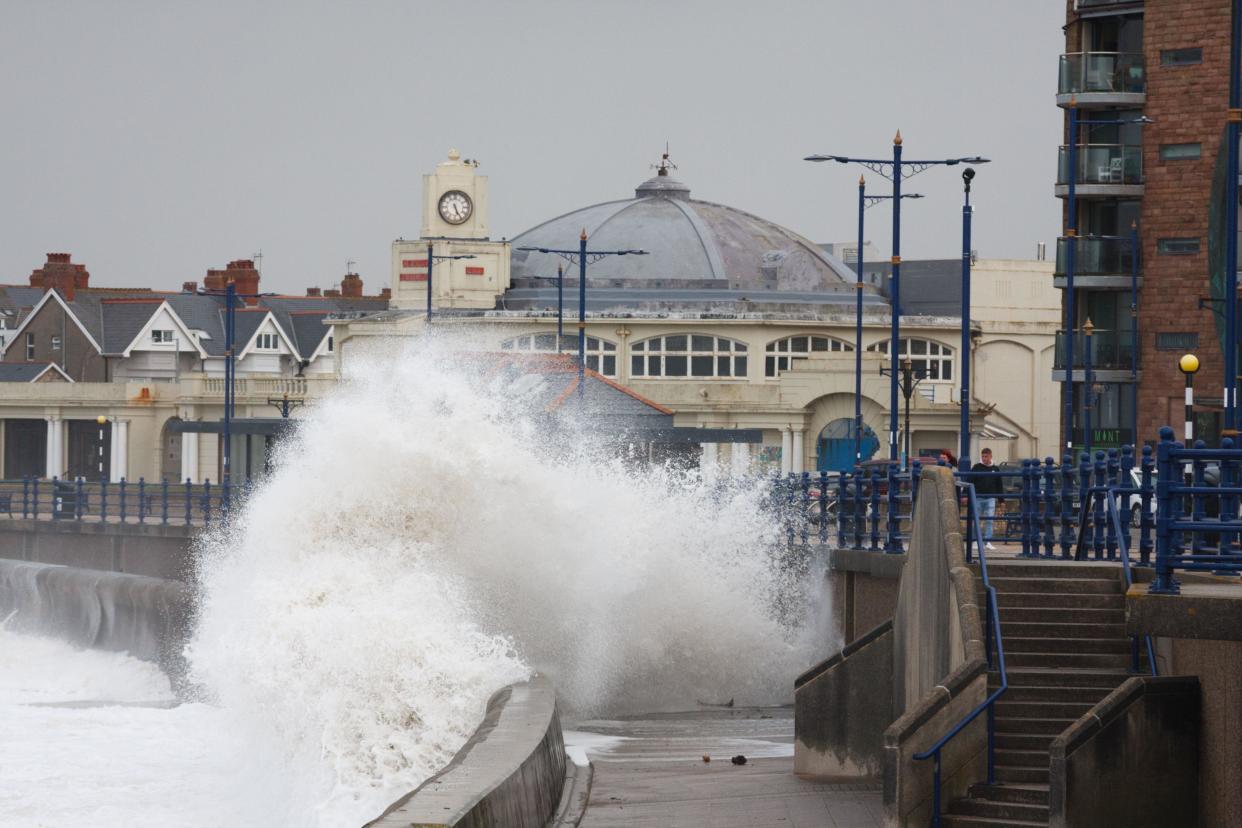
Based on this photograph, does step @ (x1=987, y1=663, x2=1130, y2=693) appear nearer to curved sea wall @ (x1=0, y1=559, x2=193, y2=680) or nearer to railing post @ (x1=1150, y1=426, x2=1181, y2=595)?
railing post @ (x1=1150, y1=426, x2=1181, y2=595)

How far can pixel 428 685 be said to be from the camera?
663 inches

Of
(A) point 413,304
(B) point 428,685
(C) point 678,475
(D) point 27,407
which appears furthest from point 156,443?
(B) point 428,685

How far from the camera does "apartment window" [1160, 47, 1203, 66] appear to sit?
4197 centimetres

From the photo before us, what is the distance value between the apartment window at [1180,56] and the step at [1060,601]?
30.0 meters

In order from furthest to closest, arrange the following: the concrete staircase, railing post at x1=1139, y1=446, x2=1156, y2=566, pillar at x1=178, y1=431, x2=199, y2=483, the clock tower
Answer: the clock tower, pillar at x1=178, y1=431, x2=199, y2=483, railing post at x1=1139, y1=446, x2=1156, y2=566, the concrete staircase

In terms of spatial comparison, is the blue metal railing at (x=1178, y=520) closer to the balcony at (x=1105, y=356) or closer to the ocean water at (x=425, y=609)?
the ocean water at (x=425, y=609)

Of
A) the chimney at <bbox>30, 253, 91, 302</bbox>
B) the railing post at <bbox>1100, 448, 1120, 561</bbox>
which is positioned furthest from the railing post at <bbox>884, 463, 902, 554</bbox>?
the chimney at <bbox>30, 253, 91, 302</bbox>

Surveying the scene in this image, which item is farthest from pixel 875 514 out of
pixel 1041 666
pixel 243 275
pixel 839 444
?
pixel 243 275

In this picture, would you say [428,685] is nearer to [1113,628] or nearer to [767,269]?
[1113,628]

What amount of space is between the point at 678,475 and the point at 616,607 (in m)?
7.02

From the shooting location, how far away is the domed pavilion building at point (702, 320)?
73.2 meters

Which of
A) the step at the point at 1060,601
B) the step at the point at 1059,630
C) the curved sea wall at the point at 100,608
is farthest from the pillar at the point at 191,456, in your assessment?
the step at the point at 1059,630

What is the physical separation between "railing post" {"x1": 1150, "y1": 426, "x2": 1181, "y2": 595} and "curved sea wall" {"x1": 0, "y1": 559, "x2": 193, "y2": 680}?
2252 centimetres

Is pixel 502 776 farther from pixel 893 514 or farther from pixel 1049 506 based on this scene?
pixel 893 514
